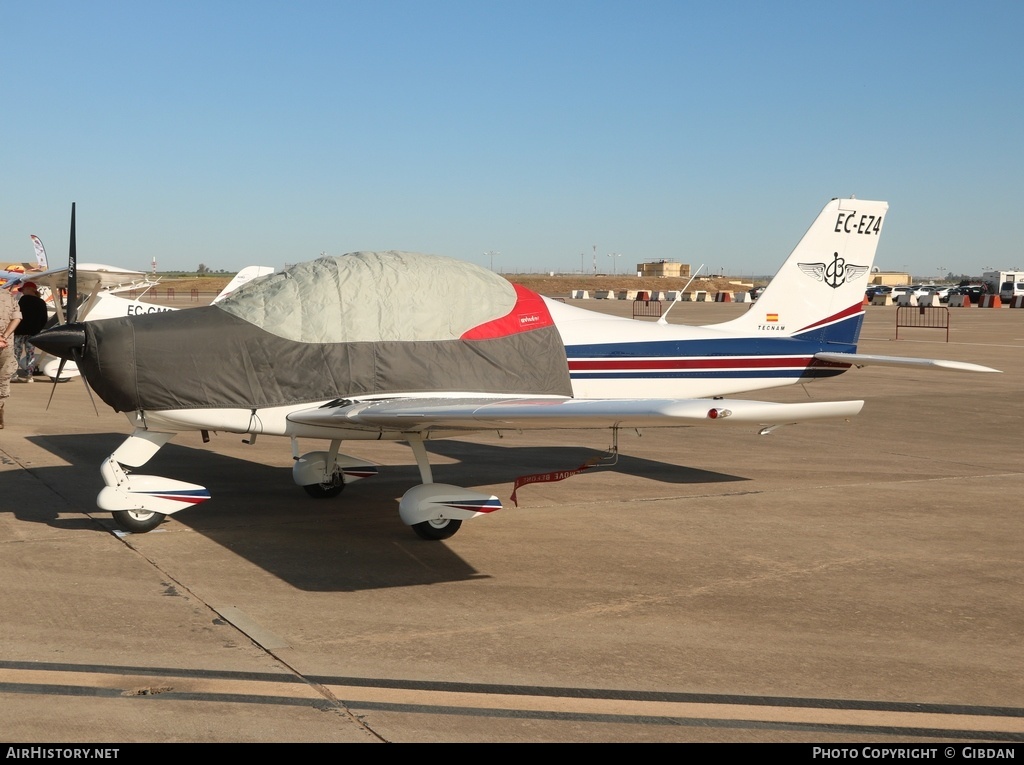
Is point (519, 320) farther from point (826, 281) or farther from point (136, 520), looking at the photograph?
point (826, 281)

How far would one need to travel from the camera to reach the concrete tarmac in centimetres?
425

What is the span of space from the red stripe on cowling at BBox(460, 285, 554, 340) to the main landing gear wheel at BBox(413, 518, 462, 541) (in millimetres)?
1533

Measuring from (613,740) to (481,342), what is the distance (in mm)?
4451

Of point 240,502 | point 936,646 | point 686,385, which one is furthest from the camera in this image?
point 686,385

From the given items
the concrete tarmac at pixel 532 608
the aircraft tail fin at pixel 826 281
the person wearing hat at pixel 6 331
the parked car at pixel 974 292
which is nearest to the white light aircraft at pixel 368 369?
the concrete tarmac at pixel 532 608

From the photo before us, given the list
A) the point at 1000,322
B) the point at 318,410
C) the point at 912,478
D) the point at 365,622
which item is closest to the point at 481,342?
the point at 318,410

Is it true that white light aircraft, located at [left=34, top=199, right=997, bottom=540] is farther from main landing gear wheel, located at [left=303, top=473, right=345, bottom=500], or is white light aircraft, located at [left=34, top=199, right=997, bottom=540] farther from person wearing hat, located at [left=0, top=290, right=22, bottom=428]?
person wearing hat, located at [left=0, top=290, right=22, bottom=428]

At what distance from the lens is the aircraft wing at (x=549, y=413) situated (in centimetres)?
571

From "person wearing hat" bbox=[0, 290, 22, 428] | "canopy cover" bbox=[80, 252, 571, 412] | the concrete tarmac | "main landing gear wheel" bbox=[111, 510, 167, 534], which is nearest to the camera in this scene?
the concrete tarmac

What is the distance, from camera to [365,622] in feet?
18.1

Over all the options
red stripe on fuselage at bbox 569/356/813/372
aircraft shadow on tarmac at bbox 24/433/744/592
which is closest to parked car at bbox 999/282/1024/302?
red stripe on fuselage at bbox 569/356/813/372

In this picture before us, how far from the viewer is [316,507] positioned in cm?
848

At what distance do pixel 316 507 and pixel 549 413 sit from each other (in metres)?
2.92

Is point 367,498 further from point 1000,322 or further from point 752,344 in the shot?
point 1000,322
